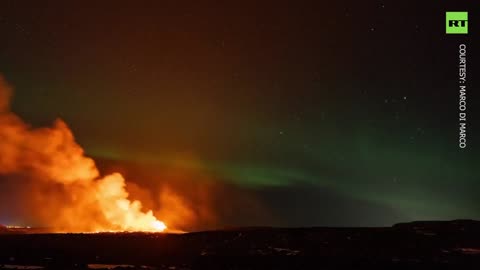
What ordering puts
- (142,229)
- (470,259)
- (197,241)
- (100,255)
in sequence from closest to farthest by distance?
(470,259) < (100,255) < (197,241) < (142,229)

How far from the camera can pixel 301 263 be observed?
148ft

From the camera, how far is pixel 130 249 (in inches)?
2429

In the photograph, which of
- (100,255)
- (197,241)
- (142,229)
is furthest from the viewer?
(142,229)

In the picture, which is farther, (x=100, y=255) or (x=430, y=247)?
(x=430, y=247)

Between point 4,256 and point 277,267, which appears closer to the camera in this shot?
point 277,267

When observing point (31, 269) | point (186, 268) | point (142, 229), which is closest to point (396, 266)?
point (186, 268)

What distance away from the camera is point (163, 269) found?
133ft

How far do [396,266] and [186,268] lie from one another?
17.9 m

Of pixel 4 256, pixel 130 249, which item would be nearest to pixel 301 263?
pixel 130 249

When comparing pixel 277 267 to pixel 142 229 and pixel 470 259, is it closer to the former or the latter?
pixel 470 259

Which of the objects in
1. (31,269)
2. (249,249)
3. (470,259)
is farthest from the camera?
(249,249)

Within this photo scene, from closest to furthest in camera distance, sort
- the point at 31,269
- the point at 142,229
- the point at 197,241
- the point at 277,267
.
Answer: the point at 31,269 → the point at 277,267 → the point at 197,241 → the point at 142,229

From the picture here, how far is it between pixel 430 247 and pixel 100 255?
4008cm

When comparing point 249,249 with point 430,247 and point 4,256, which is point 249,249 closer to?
point 430,247
